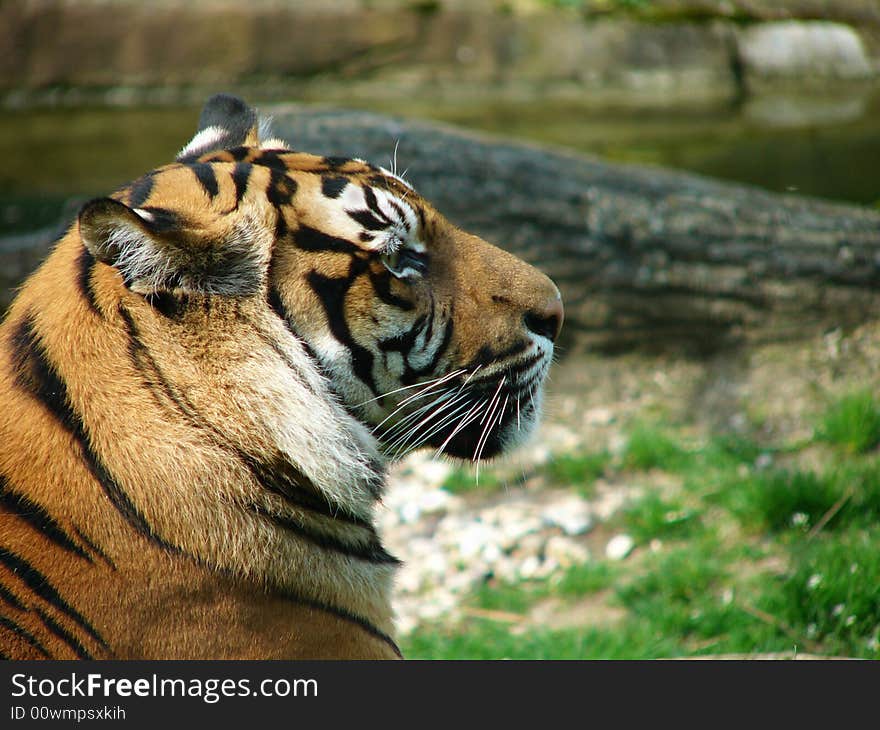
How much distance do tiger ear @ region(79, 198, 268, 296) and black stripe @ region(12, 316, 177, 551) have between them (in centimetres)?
20

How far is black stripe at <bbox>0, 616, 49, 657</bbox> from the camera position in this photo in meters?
1.57

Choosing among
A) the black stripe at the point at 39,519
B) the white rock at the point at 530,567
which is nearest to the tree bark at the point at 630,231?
the white rock at the point at 530,567

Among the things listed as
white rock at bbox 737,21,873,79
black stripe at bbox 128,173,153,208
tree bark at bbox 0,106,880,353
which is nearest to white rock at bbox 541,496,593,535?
tree bark at bbox 0,106,880,353

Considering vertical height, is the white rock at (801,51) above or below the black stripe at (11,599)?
below

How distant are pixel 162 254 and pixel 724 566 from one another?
2220 mm

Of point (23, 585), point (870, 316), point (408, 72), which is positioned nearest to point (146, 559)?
point (23, 585)

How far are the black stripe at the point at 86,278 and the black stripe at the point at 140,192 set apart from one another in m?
0.12

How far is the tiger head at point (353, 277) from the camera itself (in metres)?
1.67

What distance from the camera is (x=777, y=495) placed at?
129 inches

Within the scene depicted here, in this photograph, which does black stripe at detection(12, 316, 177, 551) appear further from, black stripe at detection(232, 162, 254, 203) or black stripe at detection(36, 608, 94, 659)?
black stripe at detection(232, 162, 254, 203)

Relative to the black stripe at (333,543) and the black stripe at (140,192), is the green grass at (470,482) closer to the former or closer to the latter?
the black stripe at (333,543)

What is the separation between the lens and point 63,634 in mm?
1586

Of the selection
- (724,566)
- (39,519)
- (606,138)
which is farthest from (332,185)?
(606,138)

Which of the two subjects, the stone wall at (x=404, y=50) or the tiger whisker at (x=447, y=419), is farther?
the stone wall at (x=404, y=50)
